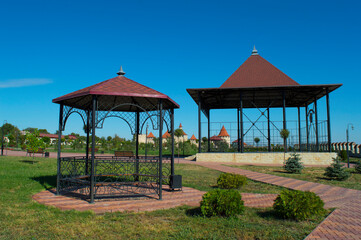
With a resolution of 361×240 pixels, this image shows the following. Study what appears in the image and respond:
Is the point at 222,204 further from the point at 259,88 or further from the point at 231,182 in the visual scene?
the point at 259,88

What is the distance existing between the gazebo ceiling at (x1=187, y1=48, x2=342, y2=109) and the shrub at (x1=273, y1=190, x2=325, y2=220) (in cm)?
1583

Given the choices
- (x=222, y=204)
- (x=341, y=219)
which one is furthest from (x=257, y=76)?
(x=222, y=204)

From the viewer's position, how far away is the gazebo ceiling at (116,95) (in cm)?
680

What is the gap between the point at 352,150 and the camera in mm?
29766

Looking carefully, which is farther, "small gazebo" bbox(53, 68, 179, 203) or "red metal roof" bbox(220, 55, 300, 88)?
"red metal roof" bbox(220, 55, 300, 88)

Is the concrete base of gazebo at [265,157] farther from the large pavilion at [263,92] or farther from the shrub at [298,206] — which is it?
the shrub at [298,206]

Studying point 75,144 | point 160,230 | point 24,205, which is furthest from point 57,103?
point 75,144

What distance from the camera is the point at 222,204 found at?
5.23 metres

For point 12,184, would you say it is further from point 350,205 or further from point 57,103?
point 350,205

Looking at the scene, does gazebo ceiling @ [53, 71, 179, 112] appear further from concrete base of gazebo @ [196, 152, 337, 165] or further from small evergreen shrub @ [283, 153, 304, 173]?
concrete base of gazebo @ [196, 152, 337, 165]

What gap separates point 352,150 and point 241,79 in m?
17.4

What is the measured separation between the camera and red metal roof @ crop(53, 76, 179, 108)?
671cm

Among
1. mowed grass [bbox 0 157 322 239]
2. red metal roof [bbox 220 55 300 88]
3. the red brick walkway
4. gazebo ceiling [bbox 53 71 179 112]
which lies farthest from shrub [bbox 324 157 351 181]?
red metal roof [bbox 220 55 300 88]

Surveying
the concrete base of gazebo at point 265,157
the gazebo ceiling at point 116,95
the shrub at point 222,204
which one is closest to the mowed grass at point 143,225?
the shrub at point 222,204
